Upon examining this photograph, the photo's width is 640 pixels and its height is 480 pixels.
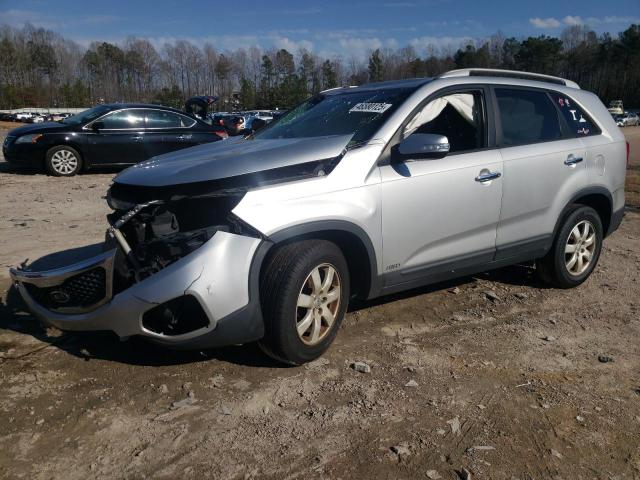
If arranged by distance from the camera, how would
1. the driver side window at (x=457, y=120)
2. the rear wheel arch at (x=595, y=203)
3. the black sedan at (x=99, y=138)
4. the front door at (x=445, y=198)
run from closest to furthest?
the front door at (x=445, y=198) → the driver side window at (x=457, y=120) → the rear wheel arch at (x=595, y=203) → the black sedan at (x=99, y=138)

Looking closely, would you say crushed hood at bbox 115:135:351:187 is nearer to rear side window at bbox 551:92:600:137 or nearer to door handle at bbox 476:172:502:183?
door handle at bbox 476:172:502:183

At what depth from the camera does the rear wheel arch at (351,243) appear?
3.23 metres

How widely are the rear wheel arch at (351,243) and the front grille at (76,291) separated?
92 cm

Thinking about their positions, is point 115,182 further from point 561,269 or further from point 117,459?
point 561,269

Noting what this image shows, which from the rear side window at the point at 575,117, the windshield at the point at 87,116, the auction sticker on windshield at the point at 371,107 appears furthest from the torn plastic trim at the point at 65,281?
the windshield at the point at 87,116

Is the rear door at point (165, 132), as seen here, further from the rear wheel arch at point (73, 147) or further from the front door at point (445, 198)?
the front door at point (445, 198)

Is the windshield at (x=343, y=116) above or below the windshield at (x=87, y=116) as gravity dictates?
below

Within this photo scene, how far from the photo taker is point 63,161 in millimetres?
11258

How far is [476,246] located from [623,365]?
1238 mm

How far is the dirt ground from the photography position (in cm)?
261

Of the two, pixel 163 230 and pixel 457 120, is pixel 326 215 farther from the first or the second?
pixel 457 120

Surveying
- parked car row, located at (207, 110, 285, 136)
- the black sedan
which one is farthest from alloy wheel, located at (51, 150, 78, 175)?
parked car row, located at (207, 110, 285, 136)

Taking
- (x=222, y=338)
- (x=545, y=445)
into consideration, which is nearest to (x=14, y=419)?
(x=222, y=338)

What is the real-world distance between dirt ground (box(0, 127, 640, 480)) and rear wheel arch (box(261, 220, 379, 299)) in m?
0.45
